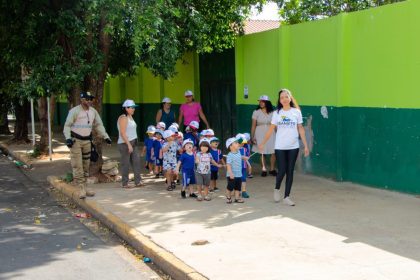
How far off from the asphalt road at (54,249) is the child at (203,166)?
1936 mm

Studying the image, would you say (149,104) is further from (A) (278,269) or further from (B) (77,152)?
(A) (278,269)

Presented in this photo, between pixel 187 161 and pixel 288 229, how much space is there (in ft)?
8.89

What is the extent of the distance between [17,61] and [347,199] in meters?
6.91

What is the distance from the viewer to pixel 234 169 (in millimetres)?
8398

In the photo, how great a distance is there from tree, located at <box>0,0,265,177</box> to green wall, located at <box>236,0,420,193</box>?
2230 mm

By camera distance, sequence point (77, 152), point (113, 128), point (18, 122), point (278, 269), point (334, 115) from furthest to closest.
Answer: point (113, 128), point (18, 122), point (334, 115), point (77, 152), point (278, 269)

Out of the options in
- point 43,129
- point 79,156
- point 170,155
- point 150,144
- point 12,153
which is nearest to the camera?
point 79,156

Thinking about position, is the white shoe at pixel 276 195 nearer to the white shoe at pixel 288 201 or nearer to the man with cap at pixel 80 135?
the white shoe at pixel 288 201

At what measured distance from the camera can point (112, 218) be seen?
25.6ft

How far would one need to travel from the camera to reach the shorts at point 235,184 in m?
8.41

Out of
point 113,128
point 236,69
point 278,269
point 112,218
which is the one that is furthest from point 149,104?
point 278,269

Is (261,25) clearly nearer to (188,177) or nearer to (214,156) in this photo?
(214,156)

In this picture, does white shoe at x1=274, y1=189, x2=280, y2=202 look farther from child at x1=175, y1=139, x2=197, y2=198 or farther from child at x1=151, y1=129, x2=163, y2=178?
child at x1=151, y1=129, x2=163, y2=178

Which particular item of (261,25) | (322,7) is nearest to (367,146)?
(322,7)
